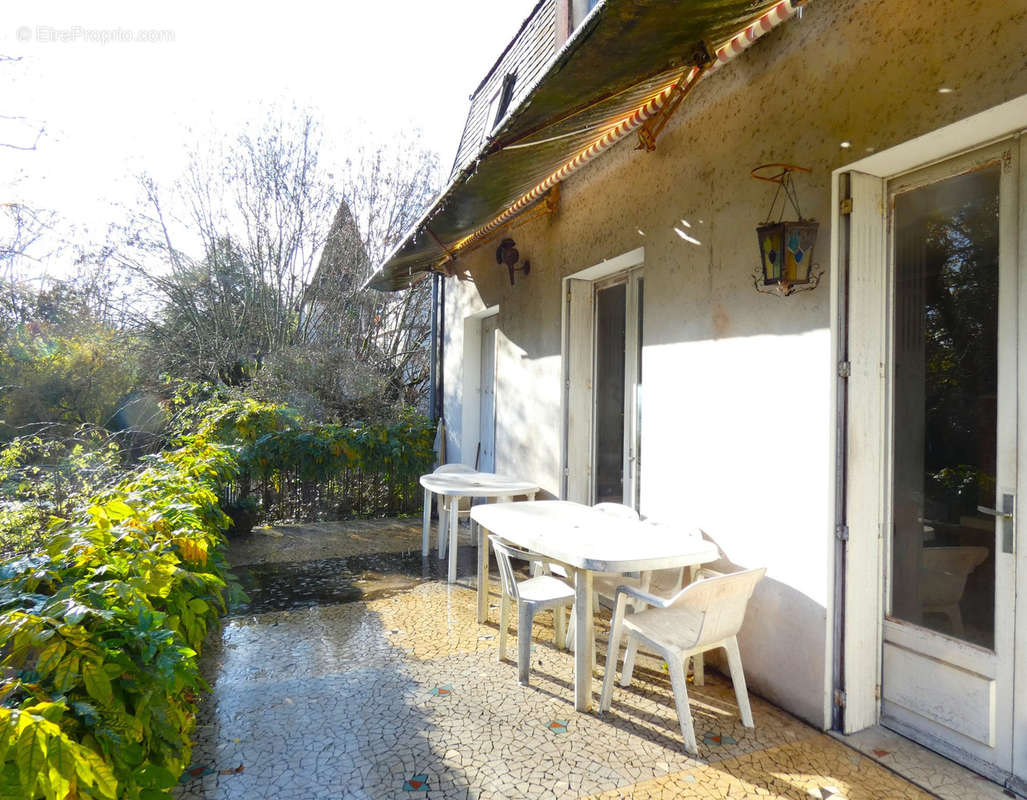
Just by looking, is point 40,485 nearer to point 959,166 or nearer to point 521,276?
point 521,276

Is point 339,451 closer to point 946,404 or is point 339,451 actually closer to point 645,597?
point 645,597

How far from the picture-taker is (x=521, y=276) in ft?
23.9

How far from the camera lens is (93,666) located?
1.53m

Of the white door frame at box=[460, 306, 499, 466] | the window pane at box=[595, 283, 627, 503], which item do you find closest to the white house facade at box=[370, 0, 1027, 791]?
the window pane at box=[595, 283, 627, 503]

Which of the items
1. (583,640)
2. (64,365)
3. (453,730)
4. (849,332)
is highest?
(64,365)

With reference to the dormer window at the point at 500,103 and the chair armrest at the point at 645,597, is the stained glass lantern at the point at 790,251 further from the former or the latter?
the dormer window at the point at 500,103

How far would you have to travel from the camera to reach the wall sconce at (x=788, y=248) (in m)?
3.34

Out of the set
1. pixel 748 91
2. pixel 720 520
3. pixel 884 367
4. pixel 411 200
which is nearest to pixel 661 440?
pixel 720 520

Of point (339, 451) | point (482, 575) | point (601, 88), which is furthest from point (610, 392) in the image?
point (339, 451)

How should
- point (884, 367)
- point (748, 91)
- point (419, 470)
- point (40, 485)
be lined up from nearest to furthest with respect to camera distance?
point (884, 367), point (748, 91), point (40, 485), point (419, 470)

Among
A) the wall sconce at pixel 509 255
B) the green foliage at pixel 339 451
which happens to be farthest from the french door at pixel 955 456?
the green foliage at pixel 339 451

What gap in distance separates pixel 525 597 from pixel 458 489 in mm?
2274

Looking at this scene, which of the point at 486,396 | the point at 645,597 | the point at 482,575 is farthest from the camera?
the point at 486,396

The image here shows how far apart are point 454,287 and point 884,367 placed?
7304 mm
